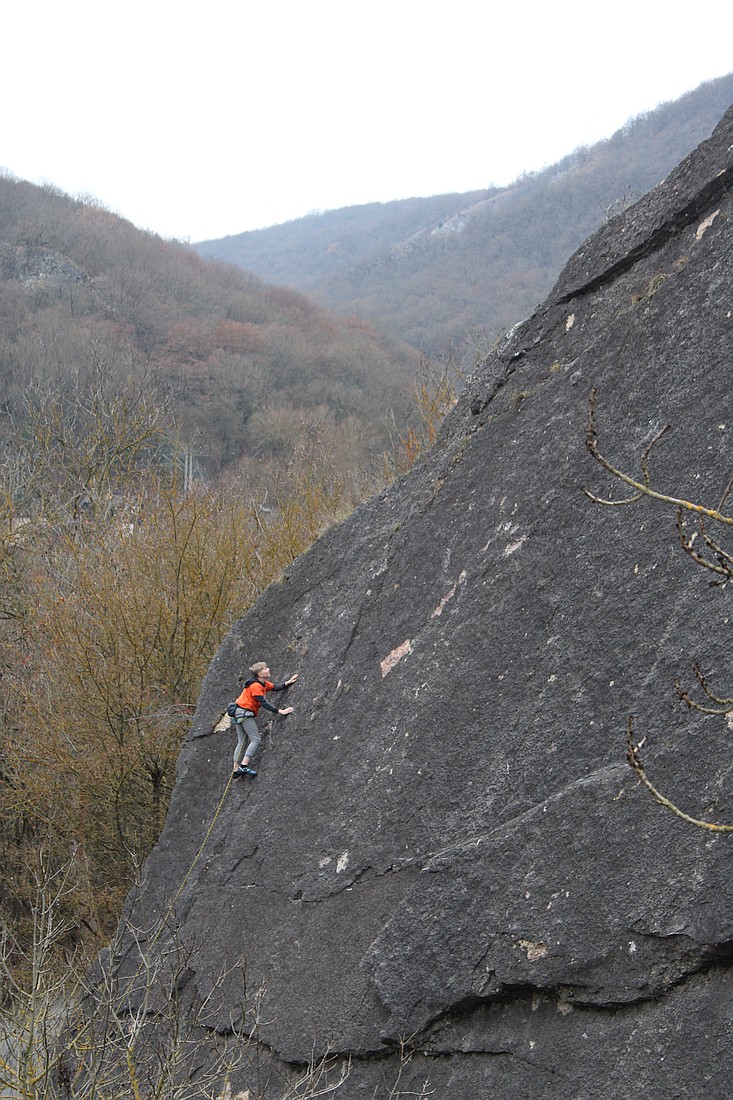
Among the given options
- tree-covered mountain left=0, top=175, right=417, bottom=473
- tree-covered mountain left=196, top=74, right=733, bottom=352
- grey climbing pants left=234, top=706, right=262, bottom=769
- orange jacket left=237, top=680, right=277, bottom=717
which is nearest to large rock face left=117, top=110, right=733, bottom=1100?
grey climbing pants left=234, top=706, right=262, bottom=769

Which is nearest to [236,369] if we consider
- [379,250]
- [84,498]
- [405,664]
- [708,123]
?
[84,498]

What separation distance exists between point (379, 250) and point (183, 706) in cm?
9845

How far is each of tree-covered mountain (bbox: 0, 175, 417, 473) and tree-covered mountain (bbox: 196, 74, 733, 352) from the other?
774cm

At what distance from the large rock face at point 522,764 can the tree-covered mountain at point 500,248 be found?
45.2 metres

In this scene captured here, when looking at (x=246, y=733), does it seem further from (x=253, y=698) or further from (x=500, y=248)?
(x=500, y=248)

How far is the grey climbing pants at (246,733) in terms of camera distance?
7251 mm

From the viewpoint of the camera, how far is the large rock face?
13.6ft

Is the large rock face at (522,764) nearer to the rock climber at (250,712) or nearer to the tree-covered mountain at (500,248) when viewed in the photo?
the rock climber at (250,712)

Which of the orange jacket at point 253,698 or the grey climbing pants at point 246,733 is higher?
the orange jacket at point 253,698

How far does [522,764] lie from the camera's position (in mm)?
5059

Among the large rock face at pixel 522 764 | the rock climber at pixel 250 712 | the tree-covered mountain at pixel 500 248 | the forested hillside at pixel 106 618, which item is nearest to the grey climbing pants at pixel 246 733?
the rock climber at pixel 250 712

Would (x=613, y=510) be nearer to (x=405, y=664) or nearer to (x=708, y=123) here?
(x=405, y=664)

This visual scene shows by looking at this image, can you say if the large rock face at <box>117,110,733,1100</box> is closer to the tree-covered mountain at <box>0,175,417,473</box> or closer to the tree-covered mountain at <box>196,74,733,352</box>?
the tree-covered mountain at <box>0,175,417,473</box>

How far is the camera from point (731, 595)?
4.50m
